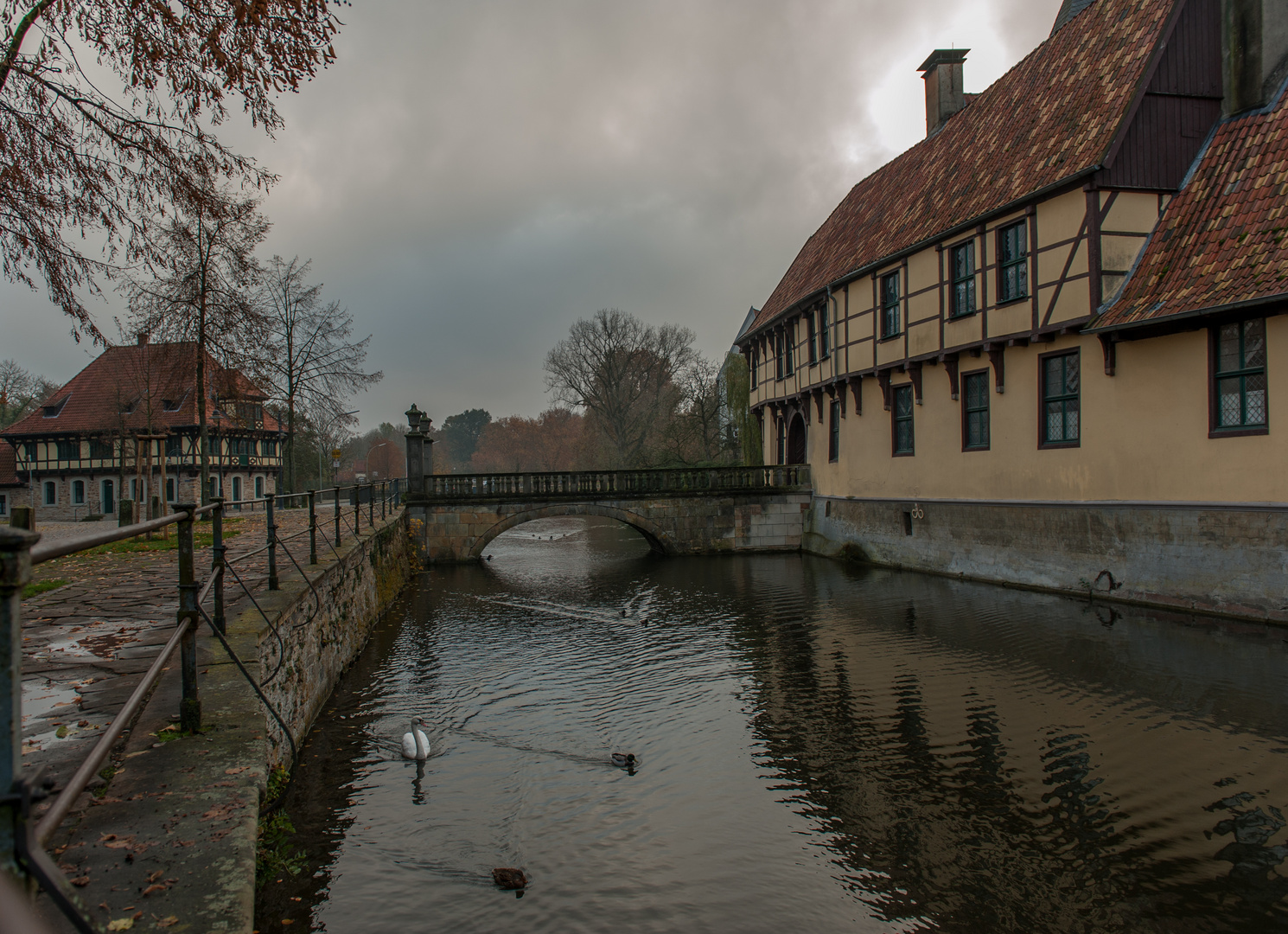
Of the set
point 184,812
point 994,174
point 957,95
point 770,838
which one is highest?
point 957,95

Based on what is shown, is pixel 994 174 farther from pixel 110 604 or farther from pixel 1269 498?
pixel 110 604

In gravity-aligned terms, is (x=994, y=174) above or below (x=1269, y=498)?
above

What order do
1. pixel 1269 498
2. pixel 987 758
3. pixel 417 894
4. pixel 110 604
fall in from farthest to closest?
pixel 1269 498, pixel 110 604, pixel 987 758, pixel 417 894

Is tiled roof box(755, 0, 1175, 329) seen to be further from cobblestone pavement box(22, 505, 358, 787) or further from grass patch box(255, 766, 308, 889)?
grass patch box(255, 766, 308, 889)

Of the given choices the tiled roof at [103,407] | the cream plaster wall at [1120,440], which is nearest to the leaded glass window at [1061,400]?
the cream plaster wall at [1120,440]

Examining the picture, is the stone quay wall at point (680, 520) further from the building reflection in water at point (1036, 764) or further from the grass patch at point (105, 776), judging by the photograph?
the grass patch at point (105, 776)

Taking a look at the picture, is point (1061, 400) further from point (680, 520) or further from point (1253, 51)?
point (680, 520)

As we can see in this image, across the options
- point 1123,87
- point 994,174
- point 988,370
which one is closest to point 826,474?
point 988,370

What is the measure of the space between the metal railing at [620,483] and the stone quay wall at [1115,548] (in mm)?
6087

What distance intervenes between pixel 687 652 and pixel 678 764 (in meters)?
4.54

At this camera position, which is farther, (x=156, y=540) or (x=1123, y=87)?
(x=156, y=540)

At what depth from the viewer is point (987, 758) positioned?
7555 millimetres

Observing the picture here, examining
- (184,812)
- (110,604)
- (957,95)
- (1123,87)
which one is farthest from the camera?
(957,95)

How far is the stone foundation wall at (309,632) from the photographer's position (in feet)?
20.1
